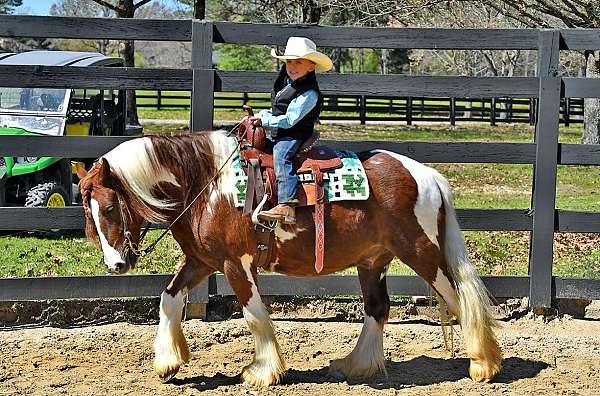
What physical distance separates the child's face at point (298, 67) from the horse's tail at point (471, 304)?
1.34 metres

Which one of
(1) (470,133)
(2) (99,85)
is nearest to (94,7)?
(1) (470,133)

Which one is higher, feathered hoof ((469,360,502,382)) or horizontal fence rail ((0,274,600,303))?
horizontal fence rail ((0,274,600,303))

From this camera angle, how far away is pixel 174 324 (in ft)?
17.9

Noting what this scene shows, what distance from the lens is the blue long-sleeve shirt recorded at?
5227 mm

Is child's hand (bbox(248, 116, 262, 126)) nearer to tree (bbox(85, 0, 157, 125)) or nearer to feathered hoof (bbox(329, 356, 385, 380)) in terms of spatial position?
feathered hoof (bbox(329, 356, 385, 380))

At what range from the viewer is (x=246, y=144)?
17.7 feet

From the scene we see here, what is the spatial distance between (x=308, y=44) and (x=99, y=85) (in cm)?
186

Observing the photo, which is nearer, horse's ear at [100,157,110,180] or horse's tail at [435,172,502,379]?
horse's ear at [100,157,110,180]

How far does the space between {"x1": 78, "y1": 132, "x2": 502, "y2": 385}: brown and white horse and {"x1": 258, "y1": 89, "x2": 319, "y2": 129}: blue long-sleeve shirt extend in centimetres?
37

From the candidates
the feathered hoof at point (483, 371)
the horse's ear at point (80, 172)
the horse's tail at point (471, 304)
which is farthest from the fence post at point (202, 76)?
the feathered hoof at point (483, 371)

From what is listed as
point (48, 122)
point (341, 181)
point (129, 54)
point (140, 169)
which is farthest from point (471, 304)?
point (129, 54)

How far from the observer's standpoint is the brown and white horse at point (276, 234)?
5230 mm

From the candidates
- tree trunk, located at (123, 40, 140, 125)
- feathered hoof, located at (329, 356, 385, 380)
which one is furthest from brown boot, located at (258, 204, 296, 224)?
tree trunk, located at (123, 40, 140, 125)

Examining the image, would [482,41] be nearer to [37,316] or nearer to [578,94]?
[578,94]
